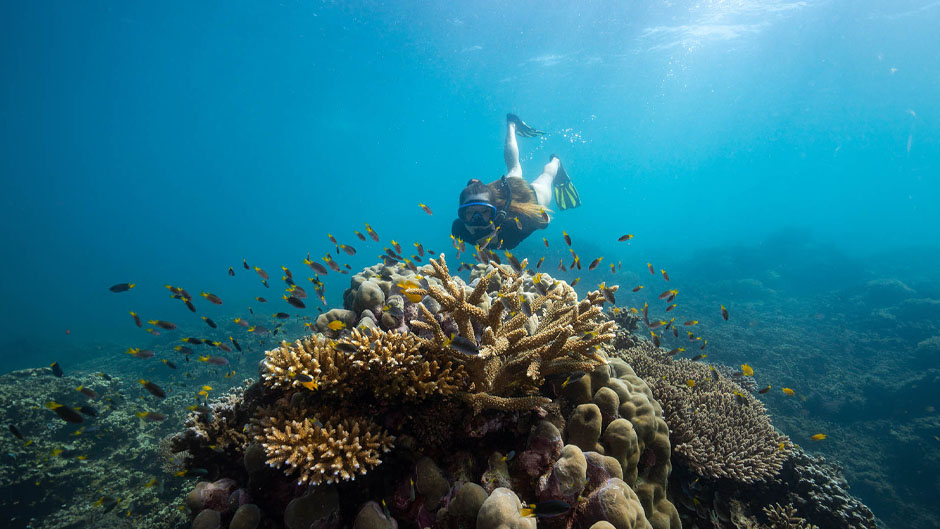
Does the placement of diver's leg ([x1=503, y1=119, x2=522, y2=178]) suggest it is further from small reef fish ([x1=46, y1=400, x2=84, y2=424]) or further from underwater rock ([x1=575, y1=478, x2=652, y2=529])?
small reef fish ([x1=46, y1=400, x2=84, y2=424])

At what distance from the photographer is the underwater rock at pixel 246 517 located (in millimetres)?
2547

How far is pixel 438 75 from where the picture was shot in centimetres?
5028

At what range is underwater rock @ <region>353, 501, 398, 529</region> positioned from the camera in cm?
240

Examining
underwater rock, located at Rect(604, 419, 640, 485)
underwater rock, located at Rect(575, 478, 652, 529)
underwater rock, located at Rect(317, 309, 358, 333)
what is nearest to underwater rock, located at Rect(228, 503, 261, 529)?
underwater rock, located at Rect(317, 309, 358, 333)

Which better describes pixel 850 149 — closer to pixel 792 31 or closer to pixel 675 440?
pixel 792 31

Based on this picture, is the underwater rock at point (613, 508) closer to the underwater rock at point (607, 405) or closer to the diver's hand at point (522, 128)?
the underwater rock at point (607, 405)

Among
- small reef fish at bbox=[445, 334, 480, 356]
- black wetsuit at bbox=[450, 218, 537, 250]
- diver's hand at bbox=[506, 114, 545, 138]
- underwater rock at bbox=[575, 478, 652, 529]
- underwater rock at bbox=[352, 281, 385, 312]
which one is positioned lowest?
underwater rock at bbox=[575, 478, 652, 529]

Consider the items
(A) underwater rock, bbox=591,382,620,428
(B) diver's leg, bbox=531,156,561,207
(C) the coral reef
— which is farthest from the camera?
(B) diver's leg, bbox=531,156,561,207

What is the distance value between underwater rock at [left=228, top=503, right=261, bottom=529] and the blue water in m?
22.5

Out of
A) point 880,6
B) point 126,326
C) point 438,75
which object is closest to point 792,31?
point 880,6

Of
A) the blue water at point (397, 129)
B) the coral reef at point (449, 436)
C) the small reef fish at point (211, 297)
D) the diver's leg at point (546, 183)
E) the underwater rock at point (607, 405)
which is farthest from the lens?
the blue water at point (397, 129)

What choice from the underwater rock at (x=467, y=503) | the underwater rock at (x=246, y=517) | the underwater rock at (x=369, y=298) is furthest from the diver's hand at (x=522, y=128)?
the underwater rock at (x=246, y=517)

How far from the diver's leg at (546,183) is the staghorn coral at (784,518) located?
30.5 feet

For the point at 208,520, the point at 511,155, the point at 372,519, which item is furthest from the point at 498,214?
the point at 511,155
